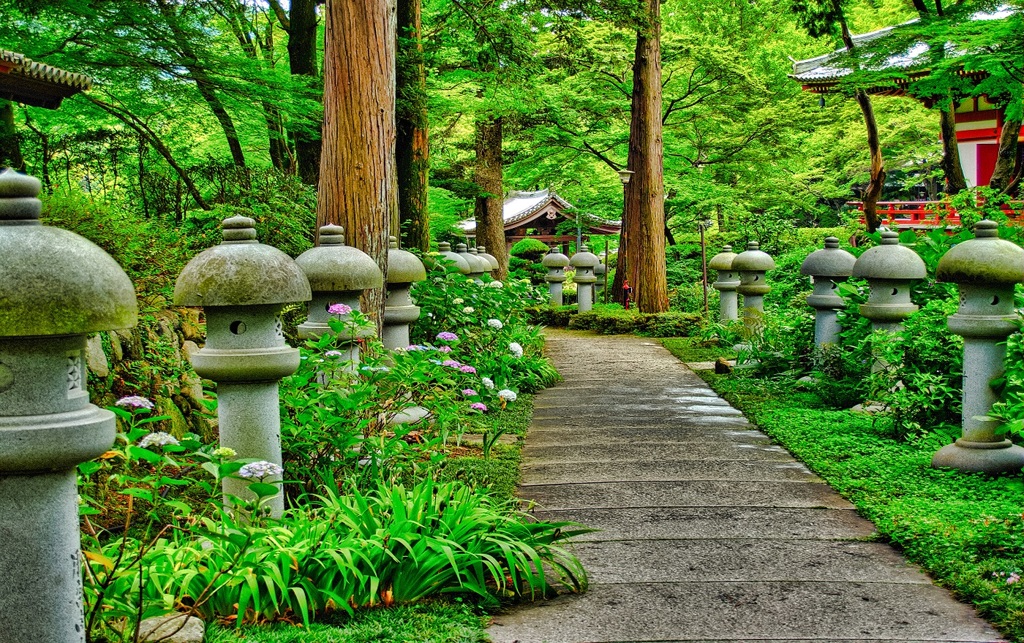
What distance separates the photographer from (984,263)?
5.44 m

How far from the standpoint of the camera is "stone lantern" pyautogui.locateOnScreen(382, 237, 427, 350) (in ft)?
25.1

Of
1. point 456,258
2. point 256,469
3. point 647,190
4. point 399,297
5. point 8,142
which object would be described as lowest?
point 256,469

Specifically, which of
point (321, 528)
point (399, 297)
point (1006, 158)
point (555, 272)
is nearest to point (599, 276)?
point (555, 272)

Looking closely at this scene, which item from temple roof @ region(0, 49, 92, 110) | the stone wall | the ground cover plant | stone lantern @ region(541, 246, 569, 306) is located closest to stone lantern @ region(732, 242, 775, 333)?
the ground cover plant

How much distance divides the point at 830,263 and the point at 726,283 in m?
5.52

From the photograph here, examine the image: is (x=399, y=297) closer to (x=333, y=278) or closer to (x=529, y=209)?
(x=333, y=278)

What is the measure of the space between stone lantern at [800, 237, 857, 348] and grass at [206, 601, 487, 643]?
6.42m

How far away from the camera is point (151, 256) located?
23.5 ft

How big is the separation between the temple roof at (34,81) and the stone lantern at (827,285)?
7.91m

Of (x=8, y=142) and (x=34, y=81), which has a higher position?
(x=34, y=81)

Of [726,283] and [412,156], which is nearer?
[412,156]

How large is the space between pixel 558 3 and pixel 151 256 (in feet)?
21.9

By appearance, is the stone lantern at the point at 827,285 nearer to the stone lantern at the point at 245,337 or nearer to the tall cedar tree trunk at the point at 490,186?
the stone lantern at the point at 245,337

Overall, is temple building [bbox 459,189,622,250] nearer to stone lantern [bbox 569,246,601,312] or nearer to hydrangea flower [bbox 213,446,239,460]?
stone lantern [bbox 569,246,601,312]
